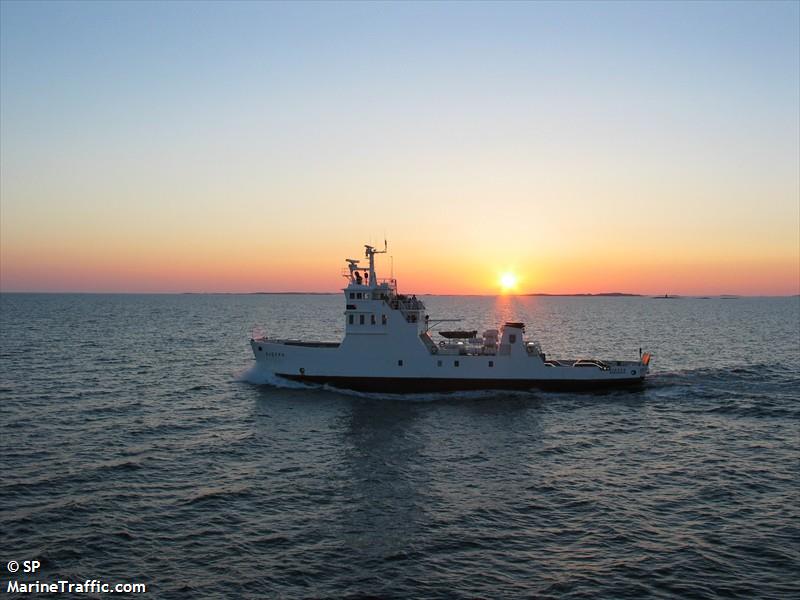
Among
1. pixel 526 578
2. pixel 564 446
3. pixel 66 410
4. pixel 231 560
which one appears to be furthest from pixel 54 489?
pixel 564 446

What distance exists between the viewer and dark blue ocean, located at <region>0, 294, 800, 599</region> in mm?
16734

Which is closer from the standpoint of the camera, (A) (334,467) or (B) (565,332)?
(A) (334,467)

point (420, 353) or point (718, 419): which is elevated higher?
point (420, 353)

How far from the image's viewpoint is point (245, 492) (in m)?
22.8

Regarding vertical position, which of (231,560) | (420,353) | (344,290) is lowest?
(231,560)

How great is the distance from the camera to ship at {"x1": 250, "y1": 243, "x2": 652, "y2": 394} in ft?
136

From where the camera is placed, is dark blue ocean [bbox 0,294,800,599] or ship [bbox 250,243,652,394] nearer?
dark blue ocean [bbox 0,294,800,599]

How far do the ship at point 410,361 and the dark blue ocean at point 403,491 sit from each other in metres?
1.26

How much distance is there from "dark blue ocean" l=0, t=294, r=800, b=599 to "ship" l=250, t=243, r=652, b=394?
4.14 feet

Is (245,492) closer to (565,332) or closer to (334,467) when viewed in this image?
(334,467)

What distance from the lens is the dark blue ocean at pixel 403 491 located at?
16734 mm

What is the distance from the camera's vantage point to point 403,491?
23.4 metres

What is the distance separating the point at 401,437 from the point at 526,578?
1542cm

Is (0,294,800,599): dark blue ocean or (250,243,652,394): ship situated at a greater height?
(250,243,652,394): ship
